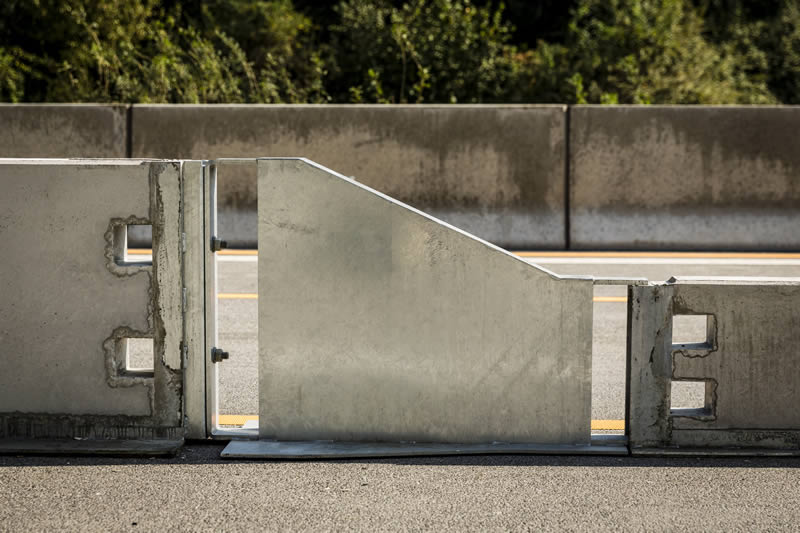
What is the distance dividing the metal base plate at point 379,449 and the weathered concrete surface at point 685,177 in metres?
6.90

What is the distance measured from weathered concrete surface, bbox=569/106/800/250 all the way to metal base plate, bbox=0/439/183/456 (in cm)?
743

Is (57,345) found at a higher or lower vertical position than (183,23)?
lower

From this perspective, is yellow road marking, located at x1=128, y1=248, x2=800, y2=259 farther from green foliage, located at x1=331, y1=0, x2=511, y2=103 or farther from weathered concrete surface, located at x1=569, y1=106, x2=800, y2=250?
green foliage, located at x1=331, y1=0, x2=511, y2=103

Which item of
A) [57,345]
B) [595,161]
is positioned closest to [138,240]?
[595,161]

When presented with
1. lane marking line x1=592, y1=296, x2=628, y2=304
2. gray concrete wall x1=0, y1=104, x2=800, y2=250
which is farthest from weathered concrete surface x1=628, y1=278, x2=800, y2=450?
gray concrete wall x1=0, y1=104, x2=800, y2=250

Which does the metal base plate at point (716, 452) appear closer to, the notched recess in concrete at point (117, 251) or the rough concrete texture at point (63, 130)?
the notched recess in concrete at point (117, 251)

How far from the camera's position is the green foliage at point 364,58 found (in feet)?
47.4

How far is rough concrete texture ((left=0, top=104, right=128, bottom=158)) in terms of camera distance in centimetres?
1137

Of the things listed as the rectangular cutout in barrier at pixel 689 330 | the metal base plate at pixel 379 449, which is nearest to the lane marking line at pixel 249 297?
the rectangular cutout in barrier at pixel 689 330

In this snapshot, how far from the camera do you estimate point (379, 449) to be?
462 cm

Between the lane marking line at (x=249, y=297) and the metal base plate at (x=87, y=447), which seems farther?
the lane marking line at (x=249, y=297)

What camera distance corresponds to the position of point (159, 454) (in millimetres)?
4570

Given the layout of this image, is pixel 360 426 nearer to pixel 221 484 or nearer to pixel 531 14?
pixel 221 484

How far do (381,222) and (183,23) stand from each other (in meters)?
14.8
